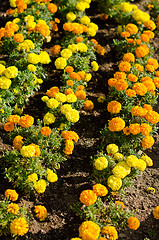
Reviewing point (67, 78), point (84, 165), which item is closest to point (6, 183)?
point (84, 165)

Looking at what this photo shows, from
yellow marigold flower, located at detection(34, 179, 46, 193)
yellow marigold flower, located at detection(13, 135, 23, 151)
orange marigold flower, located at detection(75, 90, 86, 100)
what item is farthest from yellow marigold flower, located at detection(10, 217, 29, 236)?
orange marigold flower, located at detection(75, 90, 86, 100)

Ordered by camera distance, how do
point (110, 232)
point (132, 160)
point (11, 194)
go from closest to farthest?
point (110, 232)
point (11, 194)
point (132, 160)

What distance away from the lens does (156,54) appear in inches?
284

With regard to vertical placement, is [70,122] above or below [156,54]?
below

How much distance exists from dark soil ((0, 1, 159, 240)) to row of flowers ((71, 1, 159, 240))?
170 mm

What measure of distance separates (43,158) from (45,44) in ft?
9.84

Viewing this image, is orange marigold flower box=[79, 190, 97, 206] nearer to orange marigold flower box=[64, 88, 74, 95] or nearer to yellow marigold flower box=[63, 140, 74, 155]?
yellow marigold flower box=[63, 140, 74, 155]

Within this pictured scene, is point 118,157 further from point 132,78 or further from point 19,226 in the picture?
point 19,226

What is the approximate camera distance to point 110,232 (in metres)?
4.14

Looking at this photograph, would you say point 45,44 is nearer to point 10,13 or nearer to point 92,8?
point 10,13

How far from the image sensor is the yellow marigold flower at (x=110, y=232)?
4.12 m

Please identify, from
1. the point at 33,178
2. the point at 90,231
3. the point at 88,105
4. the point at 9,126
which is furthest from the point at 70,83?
the point at 90,231

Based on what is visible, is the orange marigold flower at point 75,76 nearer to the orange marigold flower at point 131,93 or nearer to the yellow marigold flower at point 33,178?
the orange marigold flower at point 131,93

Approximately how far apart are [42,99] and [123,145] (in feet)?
4.86
